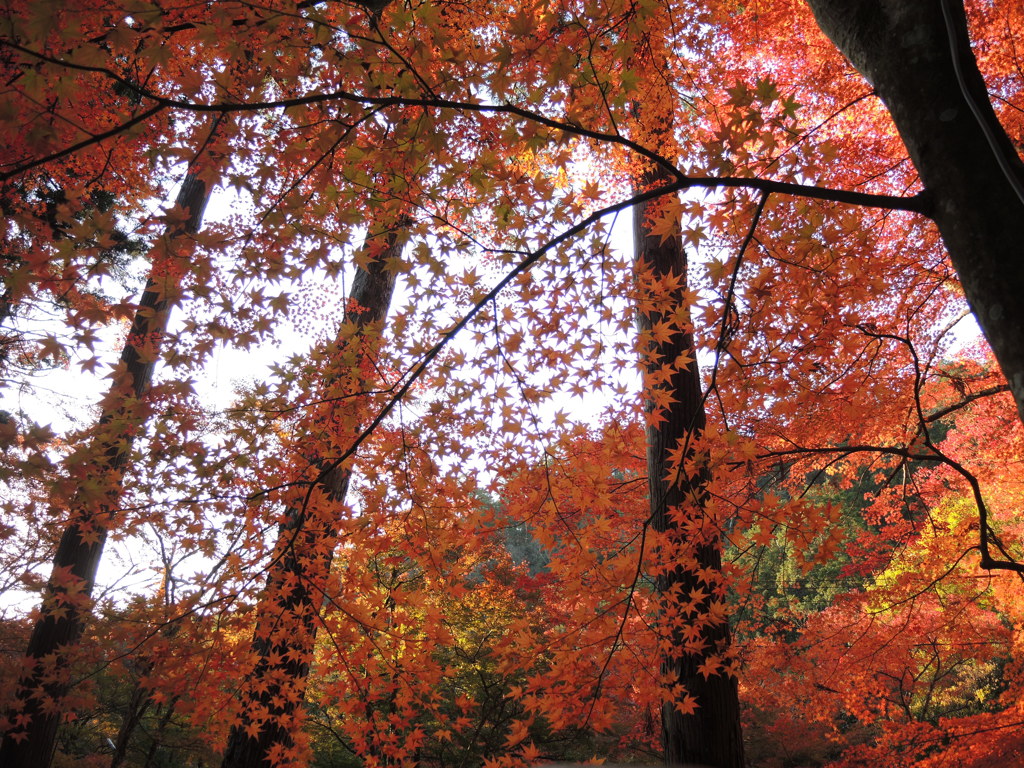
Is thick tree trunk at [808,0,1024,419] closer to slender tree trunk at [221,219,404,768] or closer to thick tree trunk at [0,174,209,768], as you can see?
slender tree trunk at [221,219,404,768]

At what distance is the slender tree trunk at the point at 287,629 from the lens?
342 centimetres

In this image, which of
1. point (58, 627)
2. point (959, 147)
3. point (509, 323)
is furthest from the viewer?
point (58, 627)

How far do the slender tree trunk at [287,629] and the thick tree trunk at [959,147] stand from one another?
7.61 ft

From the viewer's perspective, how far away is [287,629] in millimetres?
3582

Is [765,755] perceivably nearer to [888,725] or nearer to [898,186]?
[888,725]

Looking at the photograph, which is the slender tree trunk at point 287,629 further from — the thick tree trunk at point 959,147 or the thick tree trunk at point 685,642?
the thick tree trunk at point 959,147

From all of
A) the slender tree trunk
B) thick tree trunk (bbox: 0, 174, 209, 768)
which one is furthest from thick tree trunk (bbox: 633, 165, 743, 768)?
thick tree trunk (bbox: 0, 174, 209, 768)

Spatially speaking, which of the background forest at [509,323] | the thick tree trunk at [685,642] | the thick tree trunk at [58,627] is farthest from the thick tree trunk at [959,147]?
the thick tree trunk at [58,627]

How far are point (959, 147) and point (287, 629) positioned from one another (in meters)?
3.94

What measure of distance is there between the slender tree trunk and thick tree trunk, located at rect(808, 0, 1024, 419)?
232 centimetres

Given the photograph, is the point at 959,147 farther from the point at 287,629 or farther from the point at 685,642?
the point at 287,629

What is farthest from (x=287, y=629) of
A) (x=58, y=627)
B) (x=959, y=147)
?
(x=959, y=147)

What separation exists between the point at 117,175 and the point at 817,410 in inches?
278

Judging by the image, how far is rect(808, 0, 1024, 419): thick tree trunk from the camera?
1.20 metres
